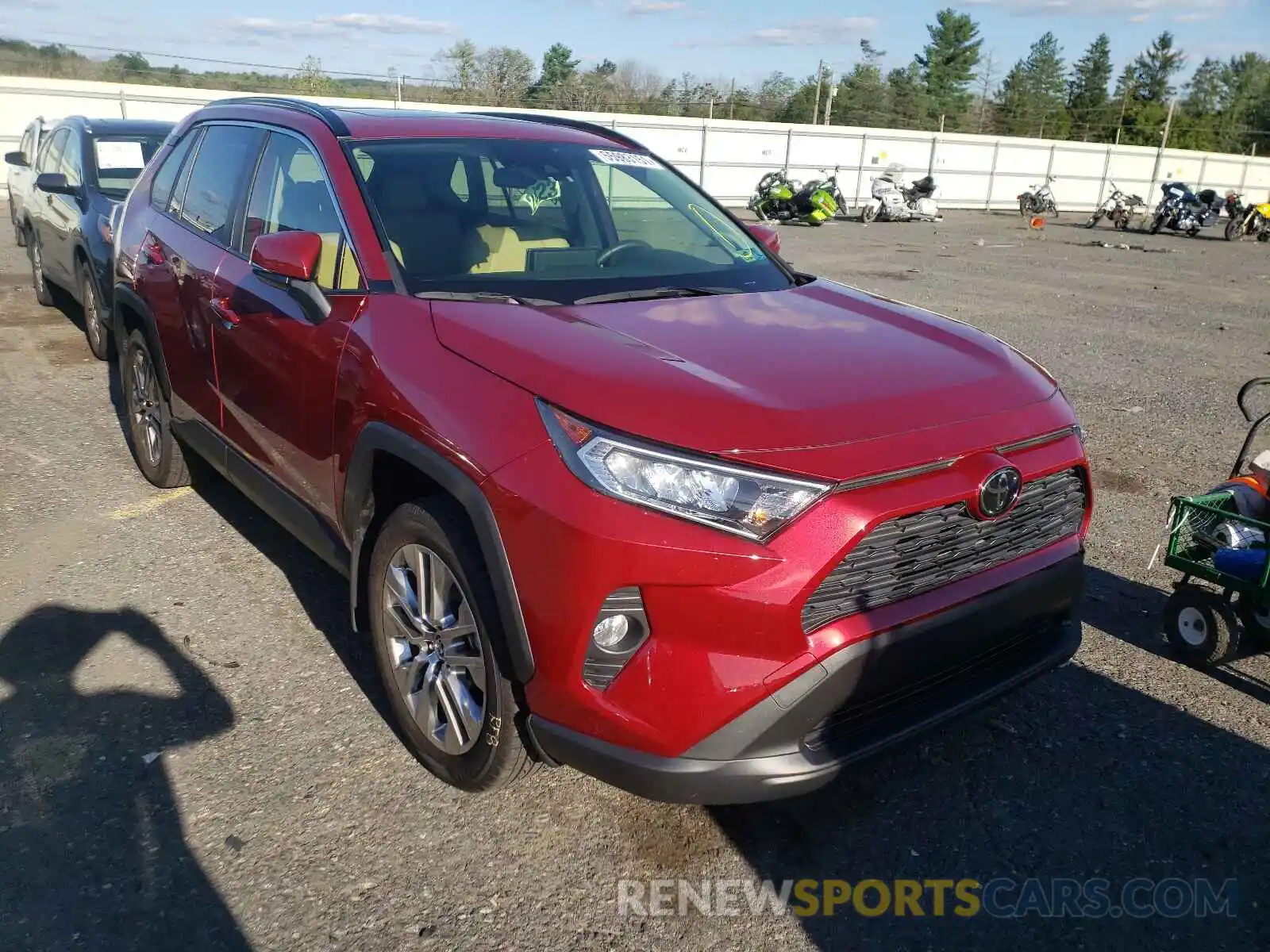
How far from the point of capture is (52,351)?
8.15 meters

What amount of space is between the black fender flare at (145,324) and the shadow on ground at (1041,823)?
3280mm

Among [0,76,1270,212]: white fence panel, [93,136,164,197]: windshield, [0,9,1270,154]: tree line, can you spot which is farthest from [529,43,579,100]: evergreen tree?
[93,136,164,197]: windshield

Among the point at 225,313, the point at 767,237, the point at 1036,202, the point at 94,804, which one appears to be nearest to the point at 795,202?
the point at 1036,202

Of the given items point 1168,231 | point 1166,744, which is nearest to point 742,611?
point 1166,744

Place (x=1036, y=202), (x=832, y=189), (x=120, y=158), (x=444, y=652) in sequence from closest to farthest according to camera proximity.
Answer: (x=444, y=652), (x=120, y=158), (x=832, y=189), (x=1036, y=202)

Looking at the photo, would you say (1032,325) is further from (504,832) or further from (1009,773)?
(504,832)

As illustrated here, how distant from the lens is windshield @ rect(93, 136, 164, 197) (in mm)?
7938

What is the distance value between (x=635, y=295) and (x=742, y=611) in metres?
1.37

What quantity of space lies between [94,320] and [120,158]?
1404 mm

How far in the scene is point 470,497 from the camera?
2.42m

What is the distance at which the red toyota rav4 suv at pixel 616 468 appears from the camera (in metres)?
2.22

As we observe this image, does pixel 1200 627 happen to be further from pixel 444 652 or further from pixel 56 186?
pixel 56 186

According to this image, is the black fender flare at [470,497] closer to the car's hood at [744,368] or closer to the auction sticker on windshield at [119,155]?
the car's hood at [744,368]

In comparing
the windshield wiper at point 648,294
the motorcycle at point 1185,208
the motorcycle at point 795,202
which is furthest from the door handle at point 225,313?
the motorcycle at point 1185,208
